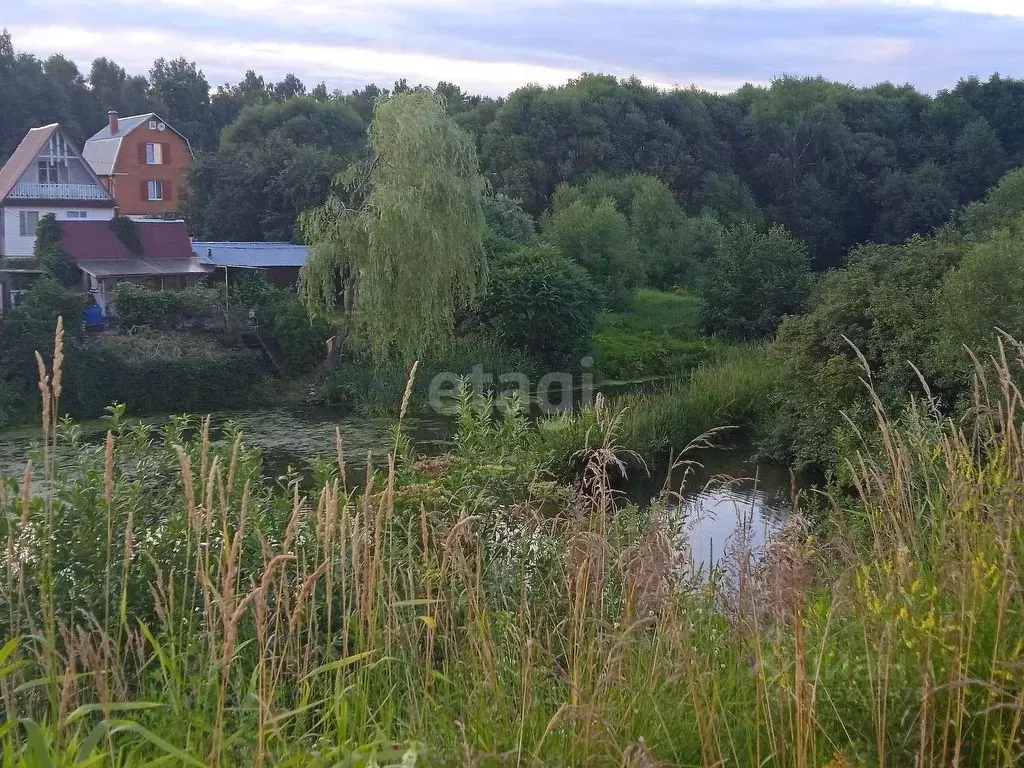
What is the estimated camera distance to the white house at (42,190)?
25.6m

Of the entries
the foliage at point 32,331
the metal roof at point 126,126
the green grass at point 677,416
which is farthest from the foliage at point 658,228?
the foliage at point 32,331

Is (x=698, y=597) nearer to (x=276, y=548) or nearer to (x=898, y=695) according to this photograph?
(x=898, y=695)

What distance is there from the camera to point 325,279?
58.7 ft

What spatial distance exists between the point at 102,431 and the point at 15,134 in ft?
87.8

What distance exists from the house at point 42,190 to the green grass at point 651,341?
13.0m

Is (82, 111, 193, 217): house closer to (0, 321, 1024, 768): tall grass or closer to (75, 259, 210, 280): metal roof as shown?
(75, 259, 210, 280): metal roof

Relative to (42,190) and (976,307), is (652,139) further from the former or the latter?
(976,307)

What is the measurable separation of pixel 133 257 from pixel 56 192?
4.41m

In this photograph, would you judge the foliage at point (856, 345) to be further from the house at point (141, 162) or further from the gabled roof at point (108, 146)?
the gabled roof at point (108, 146)

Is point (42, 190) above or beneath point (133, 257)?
above

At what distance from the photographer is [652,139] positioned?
40.4 metres

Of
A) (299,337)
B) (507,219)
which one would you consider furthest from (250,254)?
(299,337)

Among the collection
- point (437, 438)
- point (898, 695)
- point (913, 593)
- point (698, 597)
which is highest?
point (913, 593)

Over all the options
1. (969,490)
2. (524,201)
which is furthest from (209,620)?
→ (524,201)
